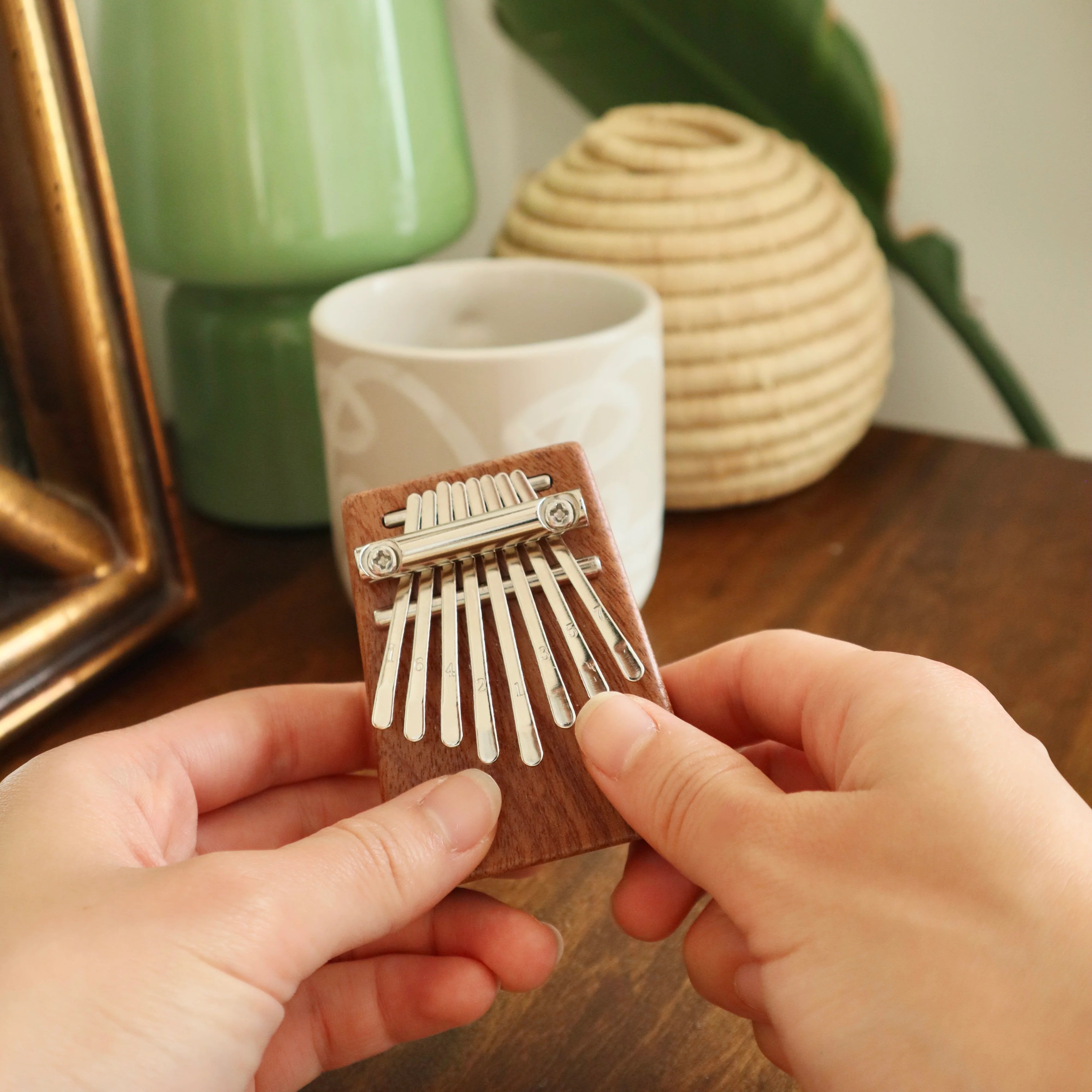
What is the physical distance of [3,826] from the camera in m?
0.31

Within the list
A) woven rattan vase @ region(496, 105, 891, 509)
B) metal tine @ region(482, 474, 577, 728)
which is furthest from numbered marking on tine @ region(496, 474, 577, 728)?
woven rattan vase @ region(496, 105, 891, 509)

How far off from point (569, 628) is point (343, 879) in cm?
11

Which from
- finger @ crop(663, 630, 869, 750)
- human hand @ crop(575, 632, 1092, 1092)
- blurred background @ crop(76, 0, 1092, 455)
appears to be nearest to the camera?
human hand @ crop(575, 632, 1092, 1092)

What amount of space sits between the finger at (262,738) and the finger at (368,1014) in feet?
0.26

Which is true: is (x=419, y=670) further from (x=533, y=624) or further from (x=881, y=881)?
(x=881, y=881)

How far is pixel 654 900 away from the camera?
35 cm

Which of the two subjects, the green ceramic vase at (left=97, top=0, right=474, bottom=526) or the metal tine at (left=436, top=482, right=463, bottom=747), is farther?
the green ceramic vase at (left=97, top=0, right=474, bottom=526)

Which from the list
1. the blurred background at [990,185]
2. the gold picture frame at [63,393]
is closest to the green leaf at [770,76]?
the blurred background at [990,185]

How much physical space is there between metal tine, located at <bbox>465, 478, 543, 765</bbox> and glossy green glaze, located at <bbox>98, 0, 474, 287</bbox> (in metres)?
0.24

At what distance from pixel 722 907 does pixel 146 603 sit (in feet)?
1.07

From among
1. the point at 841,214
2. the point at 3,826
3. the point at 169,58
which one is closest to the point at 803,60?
the point at 841,214

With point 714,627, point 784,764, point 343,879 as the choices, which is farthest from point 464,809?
point 714,627

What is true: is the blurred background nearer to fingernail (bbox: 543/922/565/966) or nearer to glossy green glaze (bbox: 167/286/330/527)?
glossy green glaze (bbox: 167/286/330/527)

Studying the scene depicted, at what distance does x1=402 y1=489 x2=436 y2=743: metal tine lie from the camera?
0.35 m
